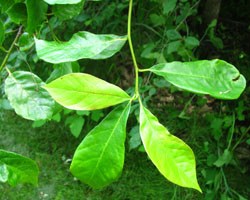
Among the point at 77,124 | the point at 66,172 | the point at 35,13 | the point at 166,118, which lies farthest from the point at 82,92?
the point at 66,172

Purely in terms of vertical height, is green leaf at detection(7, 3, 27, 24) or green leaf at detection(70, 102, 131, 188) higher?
green leaf at detection(7, 3, 27, 24)

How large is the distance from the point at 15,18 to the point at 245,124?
1.37m

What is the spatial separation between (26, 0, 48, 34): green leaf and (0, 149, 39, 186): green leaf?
24 centimetres

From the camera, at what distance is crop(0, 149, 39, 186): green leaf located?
49 centimetres

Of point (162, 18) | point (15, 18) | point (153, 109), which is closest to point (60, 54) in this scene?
point (15, 18)

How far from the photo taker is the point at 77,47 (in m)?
0.44

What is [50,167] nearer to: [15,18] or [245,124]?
[245,124]

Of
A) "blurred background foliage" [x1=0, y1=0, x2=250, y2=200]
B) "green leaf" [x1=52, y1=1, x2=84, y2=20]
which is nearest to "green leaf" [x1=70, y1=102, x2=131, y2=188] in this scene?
"green leaf" [x1=52, y1=1, x2=84, y2=20]

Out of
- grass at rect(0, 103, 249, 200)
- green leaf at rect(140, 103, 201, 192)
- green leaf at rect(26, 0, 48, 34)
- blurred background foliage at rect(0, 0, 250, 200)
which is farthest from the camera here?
grass at rect(0, 103, 249, 200)

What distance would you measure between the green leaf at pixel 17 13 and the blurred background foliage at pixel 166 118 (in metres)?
0.74

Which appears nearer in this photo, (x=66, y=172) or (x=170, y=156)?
(x=170, y=156)

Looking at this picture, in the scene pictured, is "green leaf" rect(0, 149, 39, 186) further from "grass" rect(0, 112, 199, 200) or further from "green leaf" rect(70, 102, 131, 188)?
"grass" rect(0, 112, 199, 200)

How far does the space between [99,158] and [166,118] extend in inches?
50.2

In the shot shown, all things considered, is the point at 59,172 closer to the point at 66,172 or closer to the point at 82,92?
the point at 66,172
